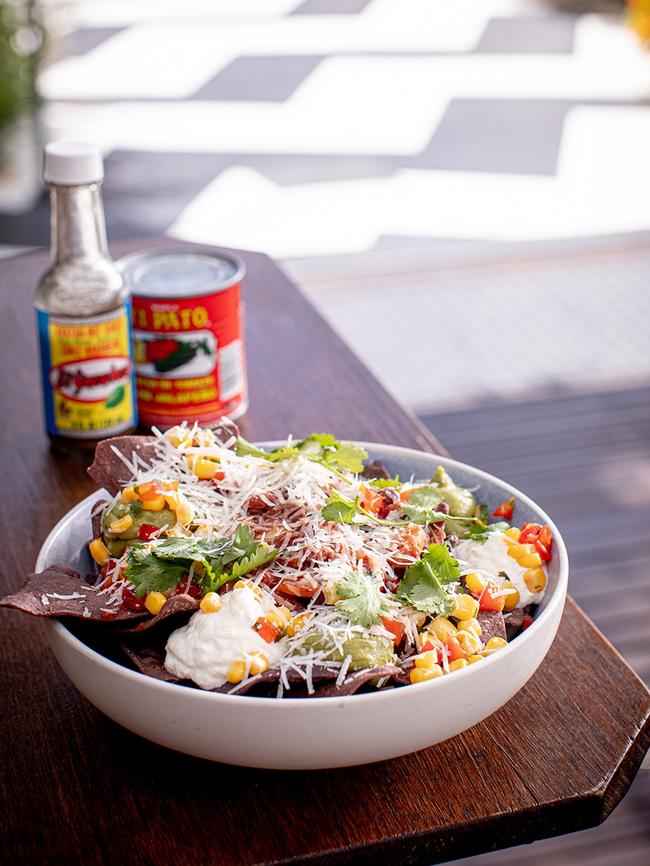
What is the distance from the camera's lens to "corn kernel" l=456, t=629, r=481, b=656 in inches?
35.4

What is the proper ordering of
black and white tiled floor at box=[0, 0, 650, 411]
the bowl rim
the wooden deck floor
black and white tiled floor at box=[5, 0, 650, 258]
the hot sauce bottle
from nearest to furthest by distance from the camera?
the bowl rim → the hot sauce bottle → the wooden deck floor → black and white tiled floor at box=[0, 0, 650, 411] → black and white tiled floor at box=[5, 0, 650, 258]

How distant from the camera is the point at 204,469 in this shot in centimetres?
104

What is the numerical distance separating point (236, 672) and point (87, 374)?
61cm

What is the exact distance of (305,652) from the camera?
87 centimetres

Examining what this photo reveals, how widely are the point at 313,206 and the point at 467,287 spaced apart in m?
0.83

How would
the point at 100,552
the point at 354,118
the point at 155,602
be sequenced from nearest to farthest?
1. the point at 155,602
2. the point at 100,552
3. the point at 354,118

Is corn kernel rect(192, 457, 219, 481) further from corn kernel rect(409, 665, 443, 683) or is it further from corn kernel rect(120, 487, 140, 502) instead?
corn kernel rect(409, 665, 443, 683)

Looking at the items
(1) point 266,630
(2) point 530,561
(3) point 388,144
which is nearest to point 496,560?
(2) point 530,561

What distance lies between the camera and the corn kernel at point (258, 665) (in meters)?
0.85

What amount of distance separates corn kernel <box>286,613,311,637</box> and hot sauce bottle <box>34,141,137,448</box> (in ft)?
1.85

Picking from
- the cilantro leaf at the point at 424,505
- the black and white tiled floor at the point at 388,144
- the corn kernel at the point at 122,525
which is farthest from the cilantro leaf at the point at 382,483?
the black and white tiled floor at the point at 388,144

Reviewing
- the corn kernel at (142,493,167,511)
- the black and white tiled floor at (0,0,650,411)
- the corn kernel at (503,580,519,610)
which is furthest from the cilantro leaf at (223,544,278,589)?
the black and white tiled floor at (0,0,650,411)

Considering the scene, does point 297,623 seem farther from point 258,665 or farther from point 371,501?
point 371,501

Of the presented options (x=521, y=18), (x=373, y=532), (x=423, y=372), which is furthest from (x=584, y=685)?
(x=521, y=18)
